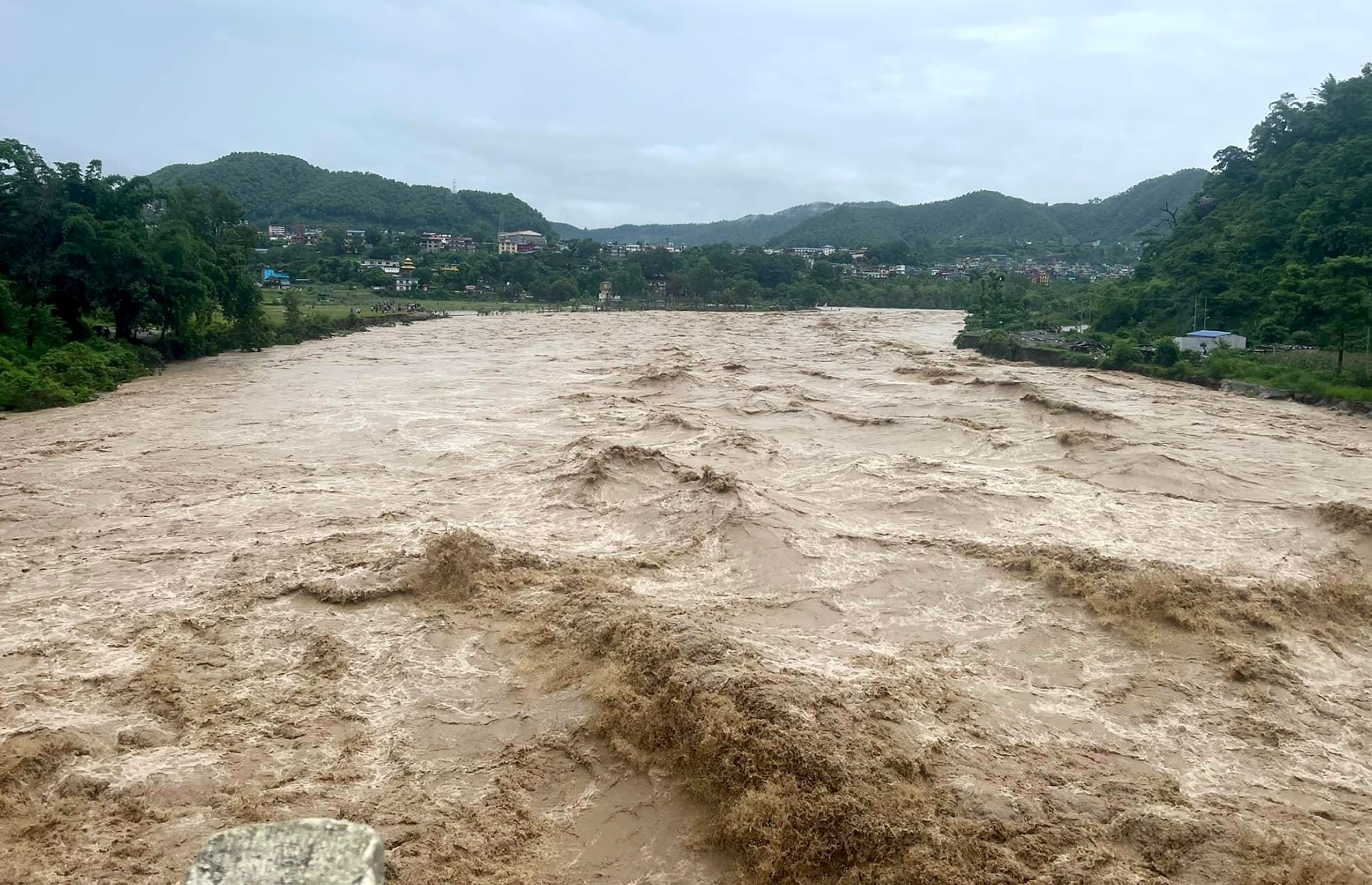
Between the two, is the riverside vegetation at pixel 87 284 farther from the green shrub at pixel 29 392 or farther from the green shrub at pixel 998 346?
the green shrub at pixel 998 346

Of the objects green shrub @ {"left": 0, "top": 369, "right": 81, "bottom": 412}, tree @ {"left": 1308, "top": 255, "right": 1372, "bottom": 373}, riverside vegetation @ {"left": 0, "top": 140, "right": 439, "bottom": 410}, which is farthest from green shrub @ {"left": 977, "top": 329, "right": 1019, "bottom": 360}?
green shrub @ {"left": 0, "top": 369, "right": 81, "bottom": 412}

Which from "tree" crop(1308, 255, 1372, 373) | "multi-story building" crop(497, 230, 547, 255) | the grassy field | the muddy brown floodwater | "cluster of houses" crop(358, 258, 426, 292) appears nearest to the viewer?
the muddy brown floodwater

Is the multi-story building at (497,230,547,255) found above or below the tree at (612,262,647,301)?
above

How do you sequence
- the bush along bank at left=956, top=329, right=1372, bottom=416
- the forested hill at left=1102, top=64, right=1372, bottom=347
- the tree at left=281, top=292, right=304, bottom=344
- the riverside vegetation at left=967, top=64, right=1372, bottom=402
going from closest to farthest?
the bush along bank at left=956, top=329, right=1372, bottom=416
the riverside vegetation at left=967, top=64, right=1372, bottom=402
the forested hill at left=1102, top=64, right=1372, bottom=347
the tree at left=281, top=292, right=304, bottom=344

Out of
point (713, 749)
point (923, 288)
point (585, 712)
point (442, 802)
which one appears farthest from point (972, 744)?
point (923, 288)

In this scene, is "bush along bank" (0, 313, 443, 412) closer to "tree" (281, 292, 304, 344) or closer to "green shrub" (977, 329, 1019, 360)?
"tree" (281, 292, 304, 344)

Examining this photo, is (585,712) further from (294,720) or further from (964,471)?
(964,471)

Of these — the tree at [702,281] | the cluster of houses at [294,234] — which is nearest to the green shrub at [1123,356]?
the tree at [702,281]
